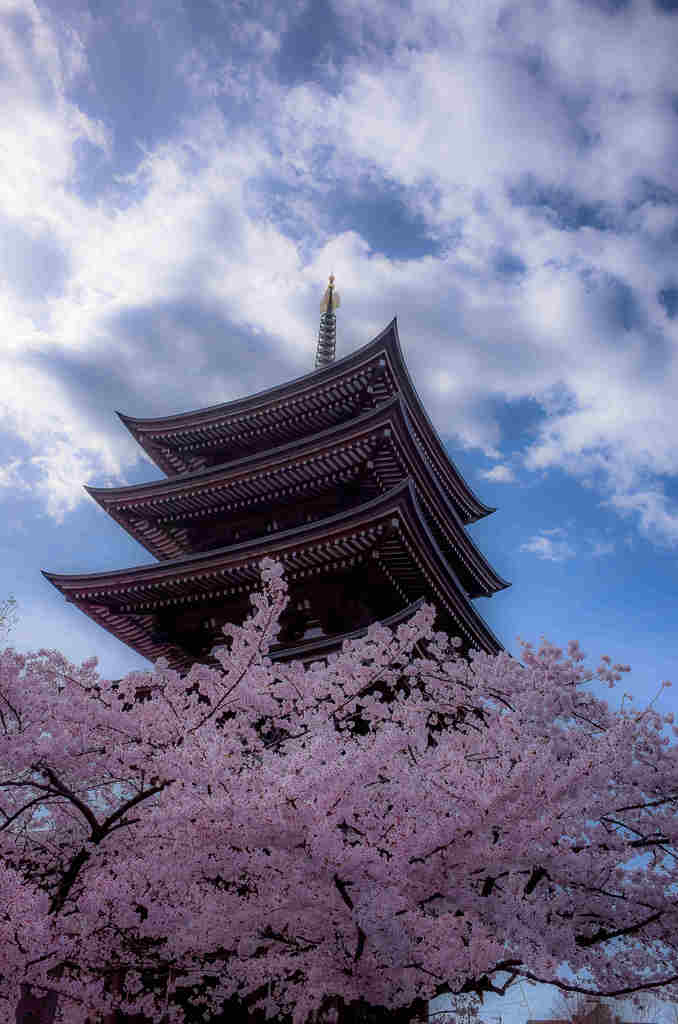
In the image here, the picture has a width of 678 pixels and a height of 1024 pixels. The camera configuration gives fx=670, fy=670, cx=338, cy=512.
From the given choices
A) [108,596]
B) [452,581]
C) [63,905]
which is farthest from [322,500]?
[63,905]

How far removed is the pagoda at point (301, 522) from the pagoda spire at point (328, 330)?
23.5 feet

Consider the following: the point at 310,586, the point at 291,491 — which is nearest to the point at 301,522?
the point at 291,491

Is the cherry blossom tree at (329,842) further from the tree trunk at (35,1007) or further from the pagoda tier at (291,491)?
the pagoda tier at (291,491)

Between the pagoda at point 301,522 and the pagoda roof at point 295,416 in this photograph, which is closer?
the pagoda at point 301,522

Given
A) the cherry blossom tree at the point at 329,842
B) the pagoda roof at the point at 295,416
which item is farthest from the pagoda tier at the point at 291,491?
the cherry blossom tree at the point at 329,842

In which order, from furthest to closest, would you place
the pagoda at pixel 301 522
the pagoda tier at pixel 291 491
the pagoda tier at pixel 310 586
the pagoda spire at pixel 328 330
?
the pagoda spire at pixel 328 330 < the pagoda tier at pixel 291 491 < the pagoda at pixel 301 522 < the pagoda tier at pixel 310 586

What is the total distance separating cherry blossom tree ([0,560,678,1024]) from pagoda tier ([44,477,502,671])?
4.13 m

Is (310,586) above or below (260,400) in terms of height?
below

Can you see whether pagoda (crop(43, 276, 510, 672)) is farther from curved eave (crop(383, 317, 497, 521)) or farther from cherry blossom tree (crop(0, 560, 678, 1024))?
cherry blossom tree (crop(0, 560, 678, 1024))

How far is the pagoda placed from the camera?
1262cm

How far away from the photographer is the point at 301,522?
15.5 metres

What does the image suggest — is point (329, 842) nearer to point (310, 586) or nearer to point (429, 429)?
point (310, 586)

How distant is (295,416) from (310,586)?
17.4 ft

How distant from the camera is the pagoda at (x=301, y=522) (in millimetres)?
12625
